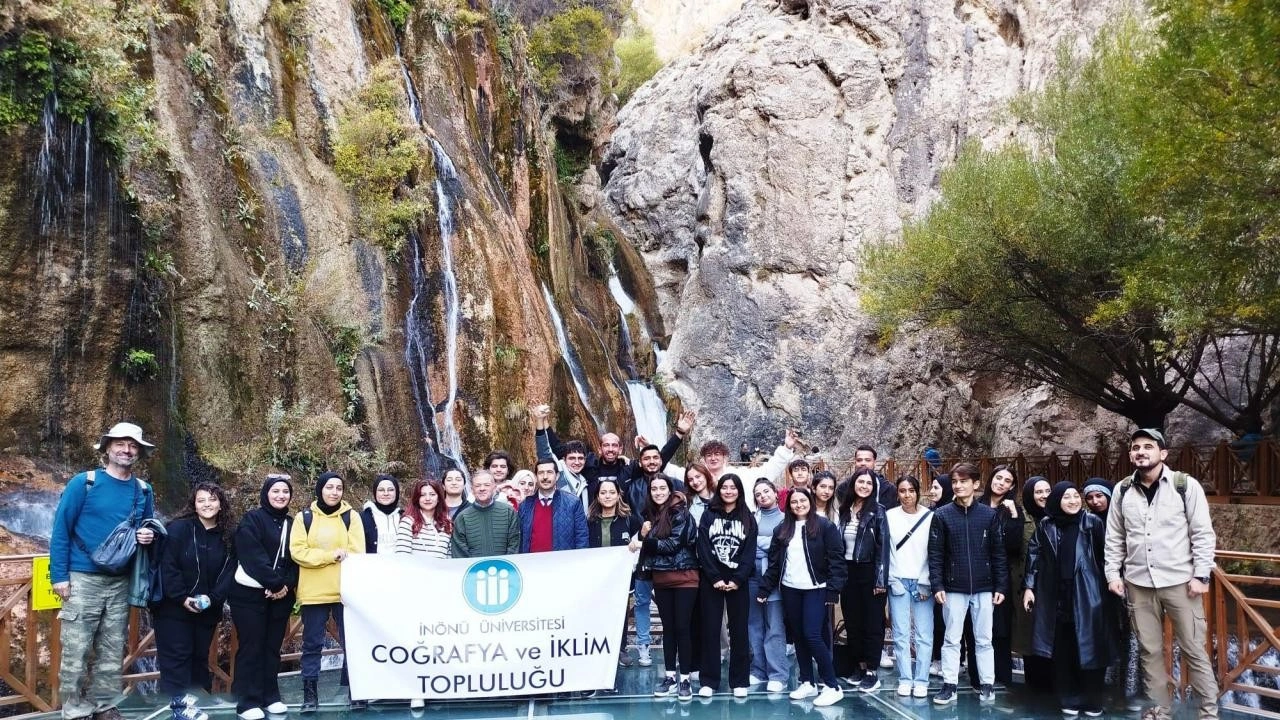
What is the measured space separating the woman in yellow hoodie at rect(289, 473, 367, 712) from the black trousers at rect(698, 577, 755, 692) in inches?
111

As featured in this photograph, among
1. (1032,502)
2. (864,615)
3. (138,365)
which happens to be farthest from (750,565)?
(138,365)

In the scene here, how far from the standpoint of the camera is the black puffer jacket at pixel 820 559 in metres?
6.93

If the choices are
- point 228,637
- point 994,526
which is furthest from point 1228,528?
point 228,637

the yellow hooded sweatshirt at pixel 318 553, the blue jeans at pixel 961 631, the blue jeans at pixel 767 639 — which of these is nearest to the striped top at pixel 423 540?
the yellow hooded sweatshirt at pixel 318 553

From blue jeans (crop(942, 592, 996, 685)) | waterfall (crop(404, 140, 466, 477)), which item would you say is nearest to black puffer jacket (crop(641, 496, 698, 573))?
blue jeans (crop(942, 592, 996, 685))

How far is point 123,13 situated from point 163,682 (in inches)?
401

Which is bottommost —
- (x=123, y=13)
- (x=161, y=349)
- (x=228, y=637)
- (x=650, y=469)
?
(x=228, y=637)

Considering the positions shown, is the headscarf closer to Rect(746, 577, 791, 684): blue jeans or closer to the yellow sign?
Rect(746, 577, 791, 684): blue jeans

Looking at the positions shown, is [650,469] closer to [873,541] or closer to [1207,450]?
[873,541]

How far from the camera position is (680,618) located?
7.00 m

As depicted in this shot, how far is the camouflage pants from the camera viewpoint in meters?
6.00

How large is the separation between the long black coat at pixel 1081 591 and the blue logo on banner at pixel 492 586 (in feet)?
13.2

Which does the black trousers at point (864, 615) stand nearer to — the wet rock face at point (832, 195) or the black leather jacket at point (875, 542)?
the black leather jacket at point (875, 542)

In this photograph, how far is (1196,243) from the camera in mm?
11211
